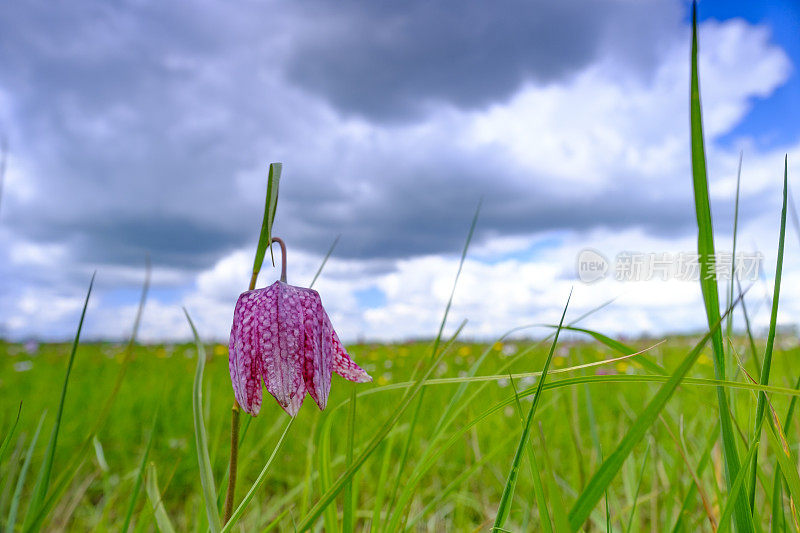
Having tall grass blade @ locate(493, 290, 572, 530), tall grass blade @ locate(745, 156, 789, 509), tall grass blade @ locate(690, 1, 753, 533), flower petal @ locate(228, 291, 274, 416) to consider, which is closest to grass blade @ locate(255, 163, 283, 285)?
flower petal @ locate(228, 291, 274, 416)

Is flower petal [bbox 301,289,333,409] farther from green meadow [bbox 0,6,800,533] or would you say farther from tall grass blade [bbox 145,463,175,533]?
tall grass blade [bbox 145,463,175,533]

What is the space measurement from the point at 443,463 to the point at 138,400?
1743 millimetres

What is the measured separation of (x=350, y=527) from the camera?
36.0 inches

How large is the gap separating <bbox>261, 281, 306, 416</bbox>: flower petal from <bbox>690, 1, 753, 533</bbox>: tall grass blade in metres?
0.52

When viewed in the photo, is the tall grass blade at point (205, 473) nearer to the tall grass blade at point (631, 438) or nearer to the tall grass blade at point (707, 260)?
the tall grass blade at point (631, 438)

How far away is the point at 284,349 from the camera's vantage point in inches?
31.7

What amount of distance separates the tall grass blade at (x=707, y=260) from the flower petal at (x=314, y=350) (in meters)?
0.49

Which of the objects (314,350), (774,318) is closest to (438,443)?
(314,350)

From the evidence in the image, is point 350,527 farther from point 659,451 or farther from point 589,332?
point 659,451

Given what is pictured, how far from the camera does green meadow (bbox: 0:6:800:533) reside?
705 millimetres

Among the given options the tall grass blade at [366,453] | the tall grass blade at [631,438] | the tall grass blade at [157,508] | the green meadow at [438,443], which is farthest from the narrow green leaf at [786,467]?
the tall grass blade at [157,508]

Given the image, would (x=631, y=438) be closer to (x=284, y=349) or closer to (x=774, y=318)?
(x=774, y=318)

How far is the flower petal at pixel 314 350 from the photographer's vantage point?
81 centimetres

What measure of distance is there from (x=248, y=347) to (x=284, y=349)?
5 cm
